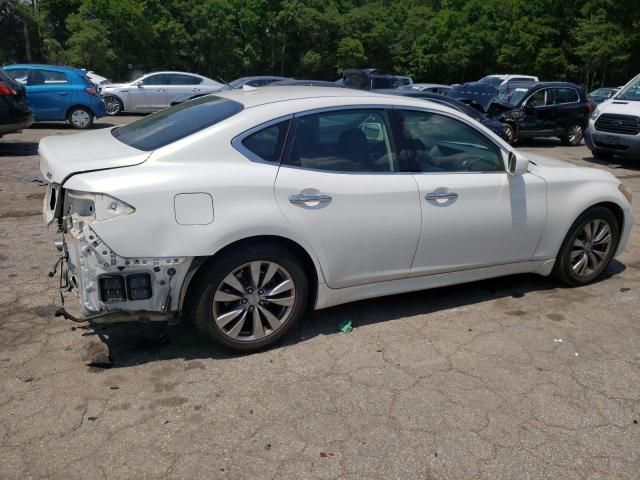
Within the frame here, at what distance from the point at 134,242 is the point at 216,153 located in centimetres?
73

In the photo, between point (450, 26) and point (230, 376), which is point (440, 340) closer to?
point (230, 376)

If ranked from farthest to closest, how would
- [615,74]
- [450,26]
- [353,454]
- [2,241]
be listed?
[450,26], [615,74], [2,241], [353,454]

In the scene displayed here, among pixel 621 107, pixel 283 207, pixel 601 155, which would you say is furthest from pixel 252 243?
pixel 601 155

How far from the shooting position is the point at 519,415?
3.38 metres

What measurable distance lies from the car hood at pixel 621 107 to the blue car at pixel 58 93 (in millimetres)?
11548

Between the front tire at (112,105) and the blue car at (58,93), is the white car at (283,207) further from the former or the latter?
the front tire at (112,105)

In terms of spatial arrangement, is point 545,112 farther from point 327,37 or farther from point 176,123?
point 327,37

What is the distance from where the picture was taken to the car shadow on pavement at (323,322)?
391cm

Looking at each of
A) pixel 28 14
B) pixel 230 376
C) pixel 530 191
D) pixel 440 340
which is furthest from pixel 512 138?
pixel 28 14

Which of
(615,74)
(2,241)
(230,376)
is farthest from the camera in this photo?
(615,74)

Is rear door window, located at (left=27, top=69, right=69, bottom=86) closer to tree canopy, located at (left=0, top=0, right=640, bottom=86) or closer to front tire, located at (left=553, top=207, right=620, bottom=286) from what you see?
front tire, located at (left=553, top=207, right=620, bottom=286)

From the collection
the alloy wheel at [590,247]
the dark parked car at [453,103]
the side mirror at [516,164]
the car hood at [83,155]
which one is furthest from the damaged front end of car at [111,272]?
the dark parked car at [453,103]

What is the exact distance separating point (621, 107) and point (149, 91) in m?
14.0

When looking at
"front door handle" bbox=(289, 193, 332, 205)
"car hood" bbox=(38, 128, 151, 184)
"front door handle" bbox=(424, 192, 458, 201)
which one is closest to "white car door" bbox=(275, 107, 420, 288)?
"front door handle" bbox=(289, 193, 332, 205)
